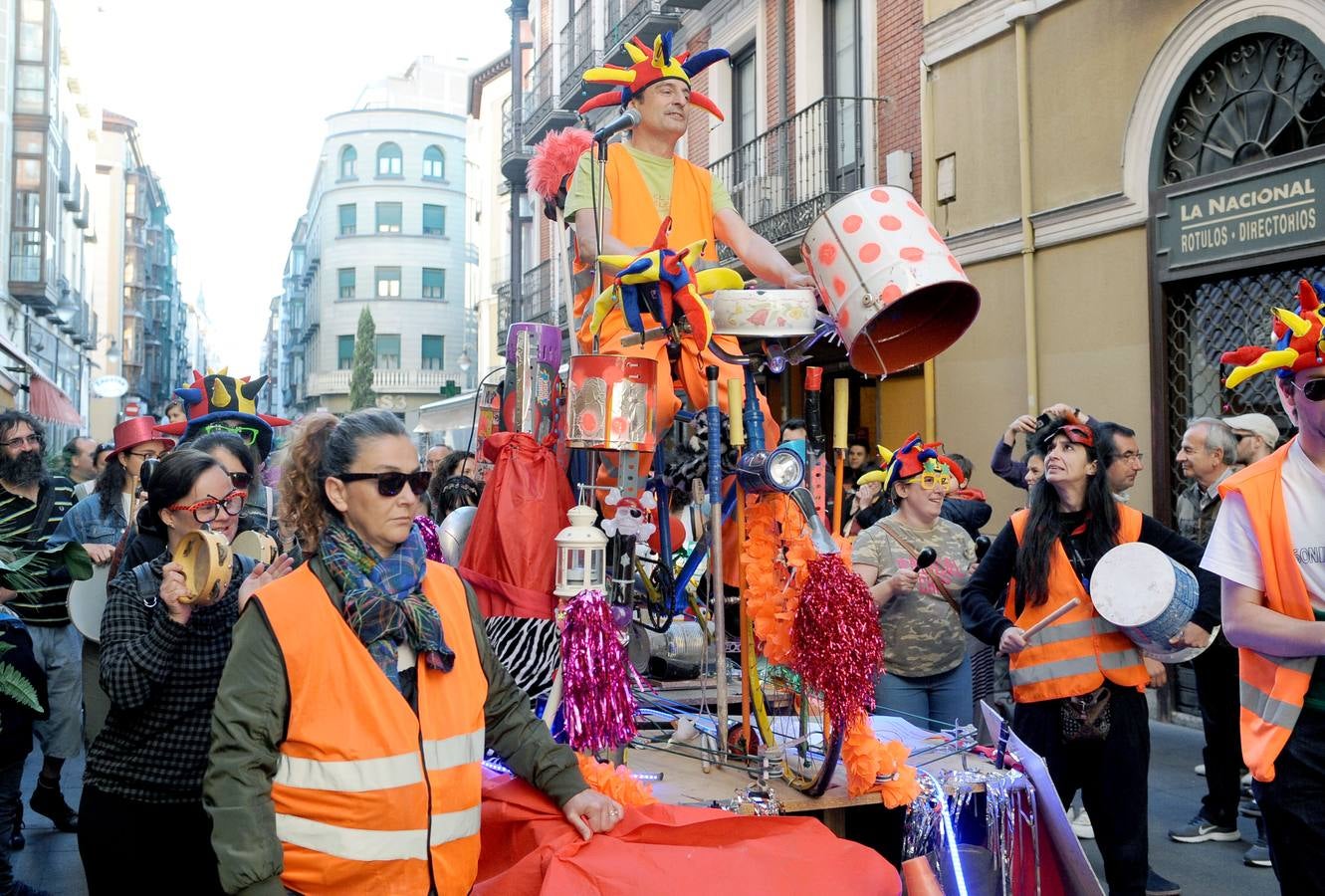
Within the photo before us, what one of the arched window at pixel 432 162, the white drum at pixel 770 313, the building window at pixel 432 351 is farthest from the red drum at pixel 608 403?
the arched window at pixel 432 162

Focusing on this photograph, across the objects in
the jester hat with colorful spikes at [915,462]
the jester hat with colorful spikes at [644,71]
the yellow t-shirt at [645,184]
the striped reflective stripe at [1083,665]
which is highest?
the jester hat with colorful spikes at [644,71]

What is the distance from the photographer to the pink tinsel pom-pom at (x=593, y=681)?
3369 mm

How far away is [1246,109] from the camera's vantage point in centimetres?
795

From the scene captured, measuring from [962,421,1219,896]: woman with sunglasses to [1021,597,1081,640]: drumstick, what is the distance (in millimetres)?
23

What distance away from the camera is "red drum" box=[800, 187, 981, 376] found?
11.2 feet

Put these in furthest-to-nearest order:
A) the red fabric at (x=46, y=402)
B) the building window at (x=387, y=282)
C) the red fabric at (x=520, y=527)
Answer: the building window at (x=387, y=282), the red fabric at (x=46, y=402), the red fabric at (x=520, y=527)

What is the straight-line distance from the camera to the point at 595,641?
3398mm

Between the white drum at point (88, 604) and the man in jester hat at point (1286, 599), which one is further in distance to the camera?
the white drum at point (88, 604)

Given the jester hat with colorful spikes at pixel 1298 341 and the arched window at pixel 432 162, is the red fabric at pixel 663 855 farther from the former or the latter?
the arched window at pixel 432 162

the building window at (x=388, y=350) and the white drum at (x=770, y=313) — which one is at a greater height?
the building window at (x=388, y=350)

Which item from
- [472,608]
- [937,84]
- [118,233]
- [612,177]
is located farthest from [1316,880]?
[118,233]

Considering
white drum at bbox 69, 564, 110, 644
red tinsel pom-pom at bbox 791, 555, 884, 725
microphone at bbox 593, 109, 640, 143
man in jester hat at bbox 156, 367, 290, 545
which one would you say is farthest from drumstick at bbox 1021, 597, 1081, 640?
white drum at bbox 69, 564, 110, 644

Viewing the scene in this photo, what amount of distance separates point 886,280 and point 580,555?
3.76 feet

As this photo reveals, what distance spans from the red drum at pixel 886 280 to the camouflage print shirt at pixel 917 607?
144cm
